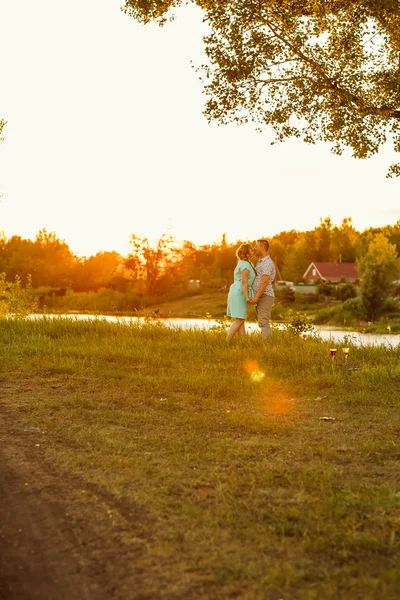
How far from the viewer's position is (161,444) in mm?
6215

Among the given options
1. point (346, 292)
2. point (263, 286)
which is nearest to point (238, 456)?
point (263, 286)

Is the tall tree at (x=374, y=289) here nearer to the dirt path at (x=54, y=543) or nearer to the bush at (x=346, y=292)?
the bush at (x=346, y=292)

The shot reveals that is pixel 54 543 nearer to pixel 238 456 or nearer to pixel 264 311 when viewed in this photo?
pixel 238 456

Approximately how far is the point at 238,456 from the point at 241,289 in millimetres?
7720

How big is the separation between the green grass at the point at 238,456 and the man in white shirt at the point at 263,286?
1041 millimetres

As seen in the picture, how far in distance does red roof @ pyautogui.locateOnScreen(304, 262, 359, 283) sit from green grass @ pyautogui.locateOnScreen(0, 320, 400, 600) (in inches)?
3275

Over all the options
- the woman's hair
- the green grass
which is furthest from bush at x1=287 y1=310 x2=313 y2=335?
the woman's hair

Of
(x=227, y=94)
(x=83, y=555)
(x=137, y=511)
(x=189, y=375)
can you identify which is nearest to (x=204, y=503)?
(x=137, y=511)

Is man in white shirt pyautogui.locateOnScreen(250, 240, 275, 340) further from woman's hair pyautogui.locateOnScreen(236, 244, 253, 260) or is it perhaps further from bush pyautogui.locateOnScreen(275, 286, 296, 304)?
bush pyautogui.locateOnScreen(275, 286, 296, 304)

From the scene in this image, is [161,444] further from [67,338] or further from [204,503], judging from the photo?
[67,338]

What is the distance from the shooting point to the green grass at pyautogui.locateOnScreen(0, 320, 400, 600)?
11.7 ft

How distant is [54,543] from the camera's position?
13.0ft

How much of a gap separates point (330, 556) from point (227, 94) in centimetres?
1114

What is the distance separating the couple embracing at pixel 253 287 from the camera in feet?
42.8
